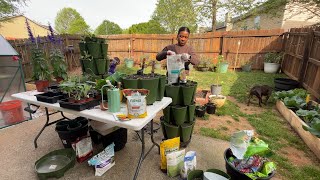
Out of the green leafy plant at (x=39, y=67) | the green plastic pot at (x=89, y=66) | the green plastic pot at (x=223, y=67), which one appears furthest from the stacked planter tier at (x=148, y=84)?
the green plastic pot at (x=223, y=67)

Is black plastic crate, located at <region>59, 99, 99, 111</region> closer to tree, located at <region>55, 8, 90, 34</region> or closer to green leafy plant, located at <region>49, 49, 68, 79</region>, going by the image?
green leafy plant, located at <region>49, 49, 68, 79</region>

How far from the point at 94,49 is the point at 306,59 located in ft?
17.5

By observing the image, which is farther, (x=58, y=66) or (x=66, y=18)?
(x=66, y=18)

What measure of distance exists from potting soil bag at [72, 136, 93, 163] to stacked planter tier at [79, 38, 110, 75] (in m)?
0.88

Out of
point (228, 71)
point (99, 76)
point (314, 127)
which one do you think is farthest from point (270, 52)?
point (99, 76)

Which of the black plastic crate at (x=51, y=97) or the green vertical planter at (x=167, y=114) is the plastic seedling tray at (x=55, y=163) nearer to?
the black plastic crate at (x=51, y=97)

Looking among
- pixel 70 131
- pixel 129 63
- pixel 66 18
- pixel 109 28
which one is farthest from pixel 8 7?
pixel 66 18

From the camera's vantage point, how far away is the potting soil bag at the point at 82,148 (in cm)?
207

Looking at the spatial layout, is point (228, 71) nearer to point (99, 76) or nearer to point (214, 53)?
point (214, 53)

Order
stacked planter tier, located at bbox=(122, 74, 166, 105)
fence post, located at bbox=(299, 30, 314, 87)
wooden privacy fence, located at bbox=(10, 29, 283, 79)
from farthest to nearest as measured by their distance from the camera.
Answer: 1. wooden privacy fence, located at bbox=(10, 29, 283, 79)
2. fence post, located at bbox=(299, 30, 314, 87)
3. stacked planter tier, located at bbox=(122, 74, 166, 105)

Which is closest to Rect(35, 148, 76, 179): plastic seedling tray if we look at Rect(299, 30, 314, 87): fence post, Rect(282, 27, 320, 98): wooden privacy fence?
Rect(282, 27, 320, 98): wooden privacy fence

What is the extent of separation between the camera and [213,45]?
855cm

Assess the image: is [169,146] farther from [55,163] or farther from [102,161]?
[55,163]

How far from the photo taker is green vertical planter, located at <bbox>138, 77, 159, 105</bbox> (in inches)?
65.7
